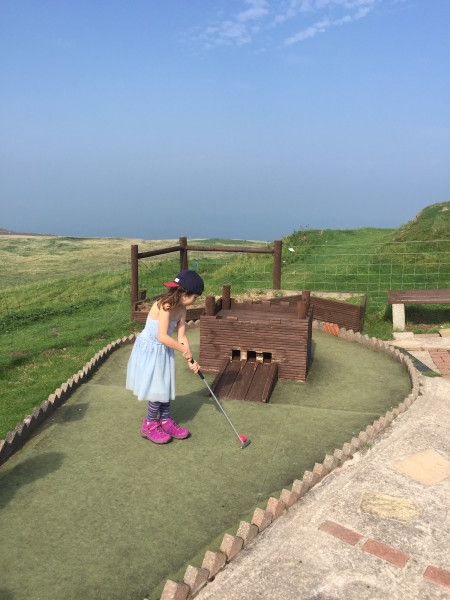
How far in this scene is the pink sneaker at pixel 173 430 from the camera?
18.3ft

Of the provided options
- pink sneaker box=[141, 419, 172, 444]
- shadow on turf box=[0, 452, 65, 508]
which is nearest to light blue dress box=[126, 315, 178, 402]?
pink sneaker box=[141, 419, 172, 444]

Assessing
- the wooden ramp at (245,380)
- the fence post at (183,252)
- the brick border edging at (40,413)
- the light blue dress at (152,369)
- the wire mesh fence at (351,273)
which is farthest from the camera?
the wire mesh fence at (351,273)

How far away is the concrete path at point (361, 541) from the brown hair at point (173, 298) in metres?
2.21

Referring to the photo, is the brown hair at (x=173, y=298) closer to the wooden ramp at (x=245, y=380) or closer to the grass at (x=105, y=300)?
the wooden ramp at (x=245, y=380)

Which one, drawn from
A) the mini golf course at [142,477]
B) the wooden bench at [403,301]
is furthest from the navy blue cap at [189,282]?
the wooden bench at [403,301]

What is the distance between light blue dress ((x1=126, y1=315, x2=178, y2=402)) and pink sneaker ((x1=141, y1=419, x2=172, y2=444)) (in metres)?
0.35

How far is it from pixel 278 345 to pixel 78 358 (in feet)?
13.4

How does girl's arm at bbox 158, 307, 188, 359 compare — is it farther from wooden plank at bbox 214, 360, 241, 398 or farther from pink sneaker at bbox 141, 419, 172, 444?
wooden plank at bbox 214, 360, 241, 398

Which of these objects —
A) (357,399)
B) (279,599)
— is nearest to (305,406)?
(357,399)

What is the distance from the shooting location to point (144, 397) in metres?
5.30

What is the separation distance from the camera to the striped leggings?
17.9ft

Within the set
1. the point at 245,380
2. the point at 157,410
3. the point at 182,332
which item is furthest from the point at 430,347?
the point at 157,410

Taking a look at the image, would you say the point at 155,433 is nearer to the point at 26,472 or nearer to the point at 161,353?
the point at 161,353

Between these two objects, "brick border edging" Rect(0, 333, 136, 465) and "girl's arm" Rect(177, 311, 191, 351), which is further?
"girl's arm" Rect(177, 311, 191, 351)
